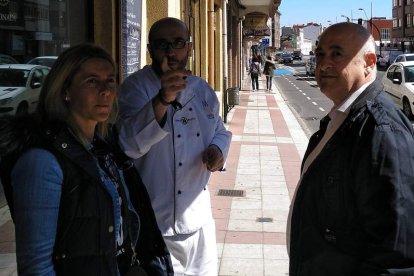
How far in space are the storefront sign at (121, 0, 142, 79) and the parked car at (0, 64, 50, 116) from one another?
4.40 ft

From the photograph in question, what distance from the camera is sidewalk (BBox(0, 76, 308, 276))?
15.3ft

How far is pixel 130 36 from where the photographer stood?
16.0 feet

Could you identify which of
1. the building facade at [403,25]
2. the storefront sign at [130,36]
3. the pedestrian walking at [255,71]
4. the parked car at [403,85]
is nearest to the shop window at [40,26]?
the storefront sign at [130,36]

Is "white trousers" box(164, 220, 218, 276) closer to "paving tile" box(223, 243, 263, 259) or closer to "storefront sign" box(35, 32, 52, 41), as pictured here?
"storefront sign" box(35, 32, 52, 41)

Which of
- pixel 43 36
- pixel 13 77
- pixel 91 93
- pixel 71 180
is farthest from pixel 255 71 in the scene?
pixel 71 180

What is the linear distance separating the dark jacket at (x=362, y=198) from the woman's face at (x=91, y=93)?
825 mm

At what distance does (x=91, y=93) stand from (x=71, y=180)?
370 mm

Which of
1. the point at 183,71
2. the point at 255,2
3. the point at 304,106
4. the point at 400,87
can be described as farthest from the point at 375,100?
the point at 255,2

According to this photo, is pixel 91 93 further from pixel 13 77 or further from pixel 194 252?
pixel 13 77

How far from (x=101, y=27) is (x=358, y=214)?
11.3ft

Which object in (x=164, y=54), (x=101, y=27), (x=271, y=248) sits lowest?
(x=271, y=248)

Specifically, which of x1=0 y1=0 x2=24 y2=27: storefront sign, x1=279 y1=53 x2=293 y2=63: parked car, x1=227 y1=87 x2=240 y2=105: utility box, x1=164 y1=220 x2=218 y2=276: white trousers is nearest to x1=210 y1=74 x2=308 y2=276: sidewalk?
x1=227 y1=87 x2=240 y2=105: utility box

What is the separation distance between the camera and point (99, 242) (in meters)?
1.74

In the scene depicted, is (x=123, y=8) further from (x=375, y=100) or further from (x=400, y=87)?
(x=400, y=87)
